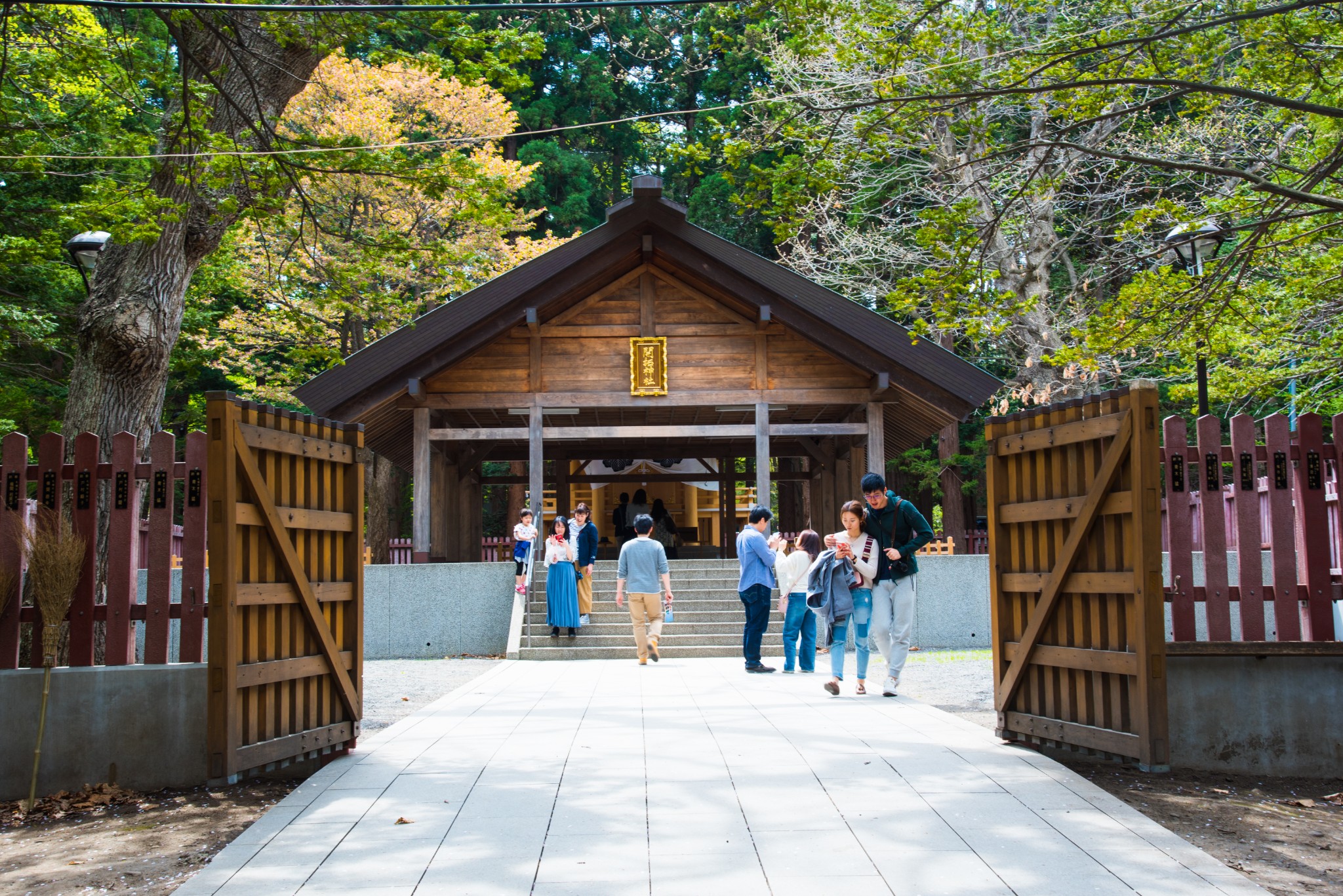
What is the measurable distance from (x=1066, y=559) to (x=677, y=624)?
31.5 ft

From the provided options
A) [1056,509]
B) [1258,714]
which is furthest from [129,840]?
[1258,714]

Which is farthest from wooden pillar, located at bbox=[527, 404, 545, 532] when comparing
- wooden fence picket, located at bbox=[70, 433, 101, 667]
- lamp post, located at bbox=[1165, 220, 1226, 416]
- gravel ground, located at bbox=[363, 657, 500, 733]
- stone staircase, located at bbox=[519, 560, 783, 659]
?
wooden fence picket, located at bbox=[70, 433, 101, 667]

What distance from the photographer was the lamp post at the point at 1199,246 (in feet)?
33.3

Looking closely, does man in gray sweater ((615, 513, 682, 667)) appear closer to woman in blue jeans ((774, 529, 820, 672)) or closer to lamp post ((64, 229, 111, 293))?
woman in blue jeans ((774, 529, 820, 672))

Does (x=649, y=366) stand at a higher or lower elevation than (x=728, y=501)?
higher

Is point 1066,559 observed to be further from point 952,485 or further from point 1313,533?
point 952,485

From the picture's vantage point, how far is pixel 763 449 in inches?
692

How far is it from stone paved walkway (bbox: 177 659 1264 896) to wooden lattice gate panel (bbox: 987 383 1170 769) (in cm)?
34

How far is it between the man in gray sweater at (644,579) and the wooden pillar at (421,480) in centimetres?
536

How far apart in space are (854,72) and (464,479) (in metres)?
11.2

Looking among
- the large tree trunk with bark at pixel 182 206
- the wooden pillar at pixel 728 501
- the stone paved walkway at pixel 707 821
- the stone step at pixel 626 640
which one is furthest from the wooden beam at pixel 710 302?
the stone paved walkway at pixel 707 821

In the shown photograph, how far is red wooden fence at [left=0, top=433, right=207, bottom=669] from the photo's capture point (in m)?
6.28

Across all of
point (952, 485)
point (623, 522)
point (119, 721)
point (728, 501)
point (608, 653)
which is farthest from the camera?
point (952, 485)

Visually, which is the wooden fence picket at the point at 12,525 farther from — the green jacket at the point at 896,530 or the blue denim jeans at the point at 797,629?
the blue denim jeans at the point at 797,629
